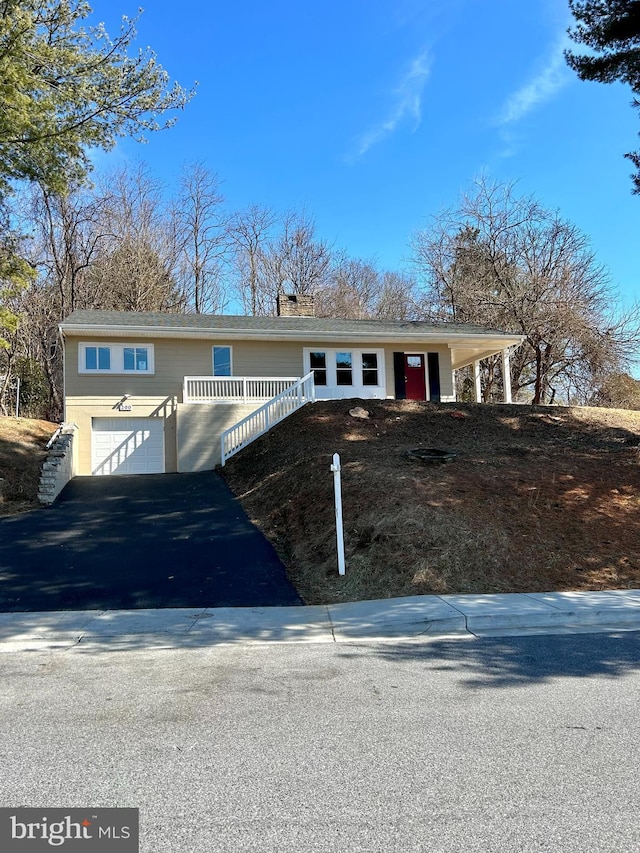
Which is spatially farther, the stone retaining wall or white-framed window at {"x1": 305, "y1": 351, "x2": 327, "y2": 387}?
white-framed window at {"x1": 305, "y1": 351, "x2": 327, "y2": 387}

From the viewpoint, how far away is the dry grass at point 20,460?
13.8 m

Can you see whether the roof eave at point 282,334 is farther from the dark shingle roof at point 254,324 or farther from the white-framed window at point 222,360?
the white-framed window at point 222,360

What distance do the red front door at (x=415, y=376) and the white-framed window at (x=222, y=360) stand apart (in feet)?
22.3

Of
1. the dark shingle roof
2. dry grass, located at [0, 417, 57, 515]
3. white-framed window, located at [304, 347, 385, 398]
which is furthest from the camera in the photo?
white-framed window, located at [304, 347, 385, 398]

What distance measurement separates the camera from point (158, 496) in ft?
46.4

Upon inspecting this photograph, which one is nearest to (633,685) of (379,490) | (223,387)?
(379,490)

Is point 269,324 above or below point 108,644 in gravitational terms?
above

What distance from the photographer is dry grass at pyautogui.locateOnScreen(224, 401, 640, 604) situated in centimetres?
812

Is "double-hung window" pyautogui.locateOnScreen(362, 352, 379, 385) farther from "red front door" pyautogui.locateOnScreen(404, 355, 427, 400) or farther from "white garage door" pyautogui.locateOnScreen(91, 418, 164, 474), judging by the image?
"white garage door" pyautogui.locateOnScreen(91, 418, 164, 474)

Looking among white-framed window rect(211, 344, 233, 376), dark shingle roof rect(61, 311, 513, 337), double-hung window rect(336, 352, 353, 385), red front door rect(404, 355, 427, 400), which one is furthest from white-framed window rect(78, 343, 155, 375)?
red front door rect(404, 355, 427, 400)

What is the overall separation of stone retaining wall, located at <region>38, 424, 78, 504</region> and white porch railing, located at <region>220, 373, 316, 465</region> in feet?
14.6

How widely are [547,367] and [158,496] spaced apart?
20.8 meters

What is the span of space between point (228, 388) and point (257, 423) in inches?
85.2

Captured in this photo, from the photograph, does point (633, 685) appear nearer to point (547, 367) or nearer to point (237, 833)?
point (237, 833)
